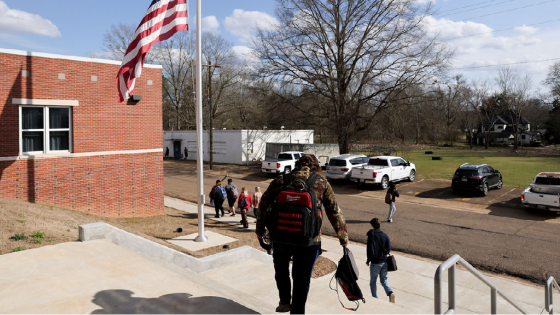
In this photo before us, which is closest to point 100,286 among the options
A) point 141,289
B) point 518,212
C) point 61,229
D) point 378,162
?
point 141,289

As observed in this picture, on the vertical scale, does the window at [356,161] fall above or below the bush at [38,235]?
above

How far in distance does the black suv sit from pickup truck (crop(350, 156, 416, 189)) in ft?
12.0

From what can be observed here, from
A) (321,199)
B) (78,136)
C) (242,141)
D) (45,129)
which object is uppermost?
(45,129)

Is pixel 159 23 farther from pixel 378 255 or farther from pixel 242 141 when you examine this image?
pixel 242 141

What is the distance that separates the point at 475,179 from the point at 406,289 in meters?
12.7

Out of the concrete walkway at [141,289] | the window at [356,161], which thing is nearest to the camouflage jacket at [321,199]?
the concrete walkway at [141,289]

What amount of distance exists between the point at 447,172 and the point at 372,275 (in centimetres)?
2273

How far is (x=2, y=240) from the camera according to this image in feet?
22.7

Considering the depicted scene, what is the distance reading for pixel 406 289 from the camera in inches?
324

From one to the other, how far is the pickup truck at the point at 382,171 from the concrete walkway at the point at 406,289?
10.6 metres

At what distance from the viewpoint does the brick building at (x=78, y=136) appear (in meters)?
11.7

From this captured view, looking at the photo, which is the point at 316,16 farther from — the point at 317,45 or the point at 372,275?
the point at 372,275

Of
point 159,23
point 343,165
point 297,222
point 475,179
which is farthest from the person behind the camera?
point 343,165

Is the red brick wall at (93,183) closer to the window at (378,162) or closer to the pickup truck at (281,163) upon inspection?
the pickup truck at (281,163)
